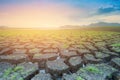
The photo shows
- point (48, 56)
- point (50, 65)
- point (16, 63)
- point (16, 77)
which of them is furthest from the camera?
point (48, 56)

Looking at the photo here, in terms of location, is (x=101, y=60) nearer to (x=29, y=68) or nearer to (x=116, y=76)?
(x=116, y=76)

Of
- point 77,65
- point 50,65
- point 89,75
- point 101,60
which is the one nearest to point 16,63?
point 50,65

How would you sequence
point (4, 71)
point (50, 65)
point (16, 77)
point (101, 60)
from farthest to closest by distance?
point (101, 60)
point (50, 65)
point (4, 71)
point (16, 77)

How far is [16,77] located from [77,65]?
2.76 ft

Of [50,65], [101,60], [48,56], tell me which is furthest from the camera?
[48,56]

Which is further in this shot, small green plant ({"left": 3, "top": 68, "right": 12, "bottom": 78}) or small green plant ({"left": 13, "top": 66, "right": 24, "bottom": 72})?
small green plant ({"left": 13, "top": 66, "right": 24, "bottom": 72})

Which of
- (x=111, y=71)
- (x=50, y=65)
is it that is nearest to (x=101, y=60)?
(x=111, y=71)

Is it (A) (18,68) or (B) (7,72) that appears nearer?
(B) (7,72)

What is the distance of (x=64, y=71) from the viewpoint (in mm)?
1784

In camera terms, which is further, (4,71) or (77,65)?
(77,65)

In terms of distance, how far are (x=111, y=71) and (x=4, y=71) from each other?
4.44 feet

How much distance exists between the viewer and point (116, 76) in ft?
5.41

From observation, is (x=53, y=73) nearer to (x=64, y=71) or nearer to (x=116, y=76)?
(x=64, y=71)

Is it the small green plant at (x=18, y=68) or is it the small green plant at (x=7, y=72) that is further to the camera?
the small green plant at (x=18, y=68)
